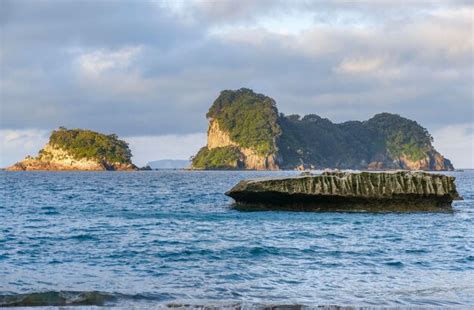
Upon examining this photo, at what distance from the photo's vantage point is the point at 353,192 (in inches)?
1569

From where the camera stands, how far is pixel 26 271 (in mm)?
18719

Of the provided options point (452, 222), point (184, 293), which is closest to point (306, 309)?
point (184, 293)

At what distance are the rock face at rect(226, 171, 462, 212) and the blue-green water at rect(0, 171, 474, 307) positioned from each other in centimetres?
240

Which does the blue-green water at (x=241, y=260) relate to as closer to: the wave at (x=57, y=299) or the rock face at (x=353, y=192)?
the wave at (x=57, y=299)

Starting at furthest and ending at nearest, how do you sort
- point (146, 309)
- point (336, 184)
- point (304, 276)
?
point (336, 184)
point (304, 276)
point (146, 309)

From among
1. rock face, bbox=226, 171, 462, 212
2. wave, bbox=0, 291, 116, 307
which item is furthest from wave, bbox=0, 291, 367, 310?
rock face, bbox=226, 171, 462, 212

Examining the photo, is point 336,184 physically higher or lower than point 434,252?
higher

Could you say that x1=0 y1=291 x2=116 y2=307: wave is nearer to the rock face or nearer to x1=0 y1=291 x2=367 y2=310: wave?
x1=0 y1=291 x2=367 y2=310: wave

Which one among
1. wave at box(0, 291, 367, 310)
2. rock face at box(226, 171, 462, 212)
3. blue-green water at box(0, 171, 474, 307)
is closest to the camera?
wave at box(0, 291, 367, 310)

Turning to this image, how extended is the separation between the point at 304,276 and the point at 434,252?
24.8 ft

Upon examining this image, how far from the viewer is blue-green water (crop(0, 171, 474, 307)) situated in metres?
15.6

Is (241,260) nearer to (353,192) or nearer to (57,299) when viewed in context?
(57,299)

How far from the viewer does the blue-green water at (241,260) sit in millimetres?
15648

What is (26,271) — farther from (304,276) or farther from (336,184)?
(336,184)
